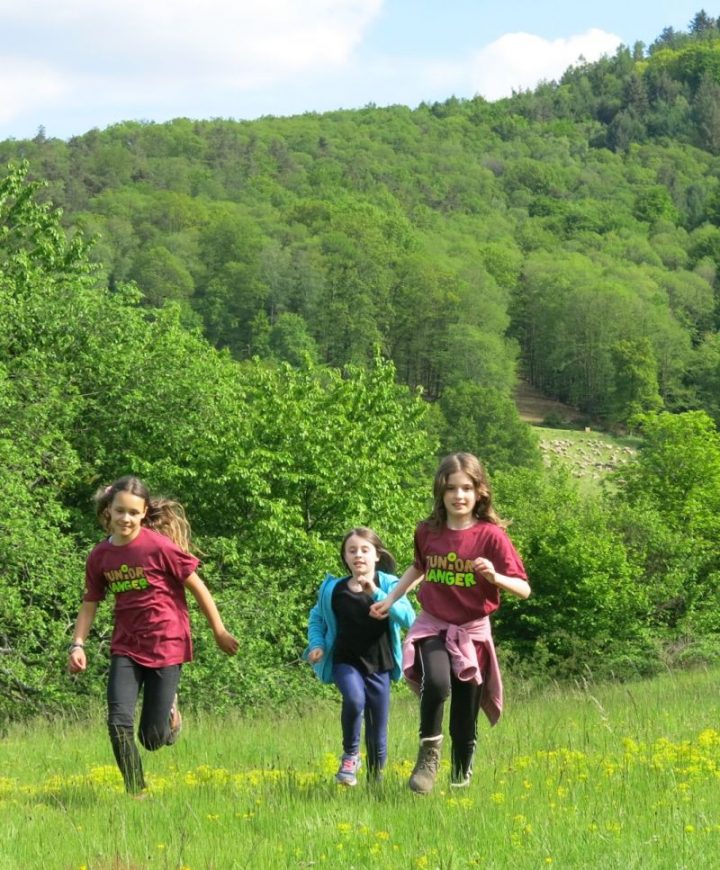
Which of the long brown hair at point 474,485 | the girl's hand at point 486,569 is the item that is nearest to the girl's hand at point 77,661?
the long brown hair at point 474,485

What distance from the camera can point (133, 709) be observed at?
6531 mm

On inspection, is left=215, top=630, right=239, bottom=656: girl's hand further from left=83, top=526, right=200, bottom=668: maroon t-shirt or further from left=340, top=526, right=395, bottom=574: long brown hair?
left=340, top=526, right=395, bottom=574: long brown hair

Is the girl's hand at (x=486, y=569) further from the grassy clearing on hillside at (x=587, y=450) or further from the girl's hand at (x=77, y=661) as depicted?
the grassy clearing on hillside at (x=587, y=450)

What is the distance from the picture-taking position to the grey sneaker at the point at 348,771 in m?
A: 6.41

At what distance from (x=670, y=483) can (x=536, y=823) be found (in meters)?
45.6

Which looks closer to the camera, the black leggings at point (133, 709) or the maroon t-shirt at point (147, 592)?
the black leggings at point (133, 709)

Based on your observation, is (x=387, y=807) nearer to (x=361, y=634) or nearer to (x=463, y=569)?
(x=463, y=569)

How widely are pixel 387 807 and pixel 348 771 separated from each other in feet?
2.67

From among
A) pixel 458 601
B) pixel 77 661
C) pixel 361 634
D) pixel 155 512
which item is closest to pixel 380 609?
pixel 361 634

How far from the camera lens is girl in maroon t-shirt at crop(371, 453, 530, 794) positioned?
250 inches

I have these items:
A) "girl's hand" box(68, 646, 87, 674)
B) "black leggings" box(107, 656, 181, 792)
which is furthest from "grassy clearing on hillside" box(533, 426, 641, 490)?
"girl's hand" box(68, 646, 87, 674)

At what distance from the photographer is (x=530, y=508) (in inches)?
1849

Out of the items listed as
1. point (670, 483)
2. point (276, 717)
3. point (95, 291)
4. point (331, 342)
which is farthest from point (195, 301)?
point (276, 717)

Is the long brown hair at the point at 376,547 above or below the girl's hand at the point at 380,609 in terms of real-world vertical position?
above
